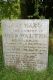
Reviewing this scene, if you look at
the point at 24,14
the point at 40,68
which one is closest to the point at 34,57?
the point at 40,68

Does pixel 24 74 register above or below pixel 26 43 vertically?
below

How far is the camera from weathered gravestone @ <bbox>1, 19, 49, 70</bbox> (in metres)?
5.14

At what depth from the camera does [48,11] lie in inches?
336

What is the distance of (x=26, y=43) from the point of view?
17.1 ft

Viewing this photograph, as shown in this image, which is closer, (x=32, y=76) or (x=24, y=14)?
(x=32, y=76)

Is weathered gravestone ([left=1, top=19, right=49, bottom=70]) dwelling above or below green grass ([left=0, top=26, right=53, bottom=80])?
above

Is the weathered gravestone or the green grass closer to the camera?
the green grass

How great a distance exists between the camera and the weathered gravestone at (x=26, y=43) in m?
5.14

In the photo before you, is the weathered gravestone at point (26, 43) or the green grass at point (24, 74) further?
the weathered gravestone at point (26, 43)

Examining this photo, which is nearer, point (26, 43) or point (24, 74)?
point (24, 74)

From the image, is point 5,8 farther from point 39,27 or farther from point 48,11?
point 39,27

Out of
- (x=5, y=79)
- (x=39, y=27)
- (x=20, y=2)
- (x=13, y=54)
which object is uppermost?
(x=20, y=2)

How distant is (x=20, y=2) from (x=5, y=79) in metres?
4.28

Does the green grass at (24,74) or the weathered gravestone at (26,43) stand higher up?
the weathered gravestone at (26,43)
